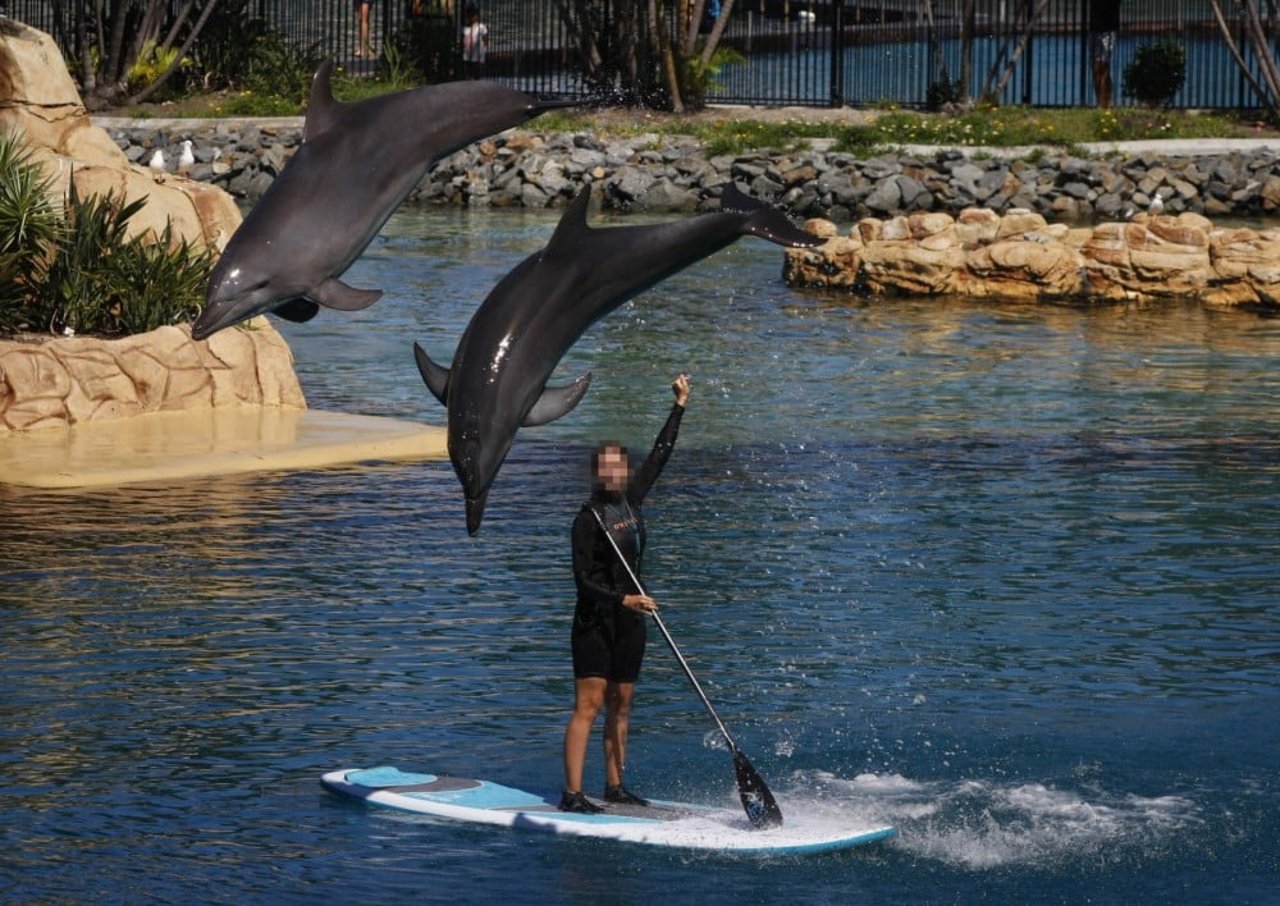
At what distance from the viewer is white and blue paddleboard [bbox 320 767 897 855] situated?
9.95 m

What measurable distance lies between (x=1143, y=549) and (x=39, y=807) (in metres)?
7.95

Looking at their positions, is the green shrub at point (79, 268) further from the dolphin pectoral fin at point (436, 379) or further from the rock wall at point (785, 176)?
the rock wall at point (785, 176)

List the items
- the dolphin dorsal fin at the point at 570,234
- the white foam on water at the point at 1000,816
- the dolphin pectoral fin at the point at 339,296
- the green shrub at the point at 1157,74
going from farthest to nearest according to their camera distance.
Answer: the green shrub at the point at 1157,74
the white foam on water at the point at 1000,816
the dolphin dorsal fin at the point at 570,234
the dolphin pectoral fin at the point at 339,296

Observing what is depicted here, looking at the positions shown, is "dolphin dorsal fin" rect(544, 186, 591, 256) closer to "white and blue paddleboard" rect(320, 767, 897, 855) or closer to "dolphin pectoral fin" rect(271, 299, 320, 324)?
"dolphin pectoral fin" rect(271, 299, 320, 324)

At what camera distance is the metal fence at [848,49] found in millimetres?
43312

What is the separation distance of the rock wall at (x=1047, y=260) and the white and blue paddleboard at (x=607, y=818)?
1867 centimetres

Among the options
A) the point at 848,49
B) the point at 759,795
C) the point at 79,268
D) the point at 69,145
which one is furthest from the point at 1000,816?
the point at 848,49

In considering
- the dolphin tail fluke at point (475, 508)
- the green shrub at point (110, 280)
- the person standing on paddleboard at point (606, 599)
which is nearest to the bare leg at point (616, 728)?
the person standing on paddleboard at point (606, 599)

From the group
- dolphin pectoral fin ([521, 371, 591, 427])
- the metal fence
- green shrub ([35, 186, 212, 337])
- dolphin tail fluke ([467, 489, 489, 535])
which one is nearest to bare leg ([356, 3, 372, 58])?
the metal fence

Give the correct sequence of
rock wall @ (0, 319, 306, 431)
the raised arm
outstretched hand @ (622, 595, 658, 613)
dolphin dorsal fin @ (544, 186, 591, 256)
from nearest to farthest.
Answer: dolphin dorsal fin @ (544, 186, 591, 256), outstretched hand @ (622, 595, 658, 613), the raised arm, rock wall @ (0, 319, 306, 431)

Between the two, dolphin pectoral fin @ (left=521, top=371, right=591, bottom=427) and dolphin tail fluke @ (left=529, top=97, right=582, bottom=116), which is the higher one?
dolphin tail fluke @ (left=529, top=97, right=582, bottom=116)

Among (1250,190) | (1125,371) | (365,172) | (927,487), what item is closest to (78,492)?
(927,487)

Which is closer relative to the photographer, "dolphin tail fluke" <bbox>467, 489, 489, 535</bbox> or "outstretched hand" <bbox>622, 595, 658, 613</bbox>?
"dolphin tail fluke" <bbox>467, 489, 489, 535</bbox>

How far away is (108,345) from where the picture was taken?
19516mm
